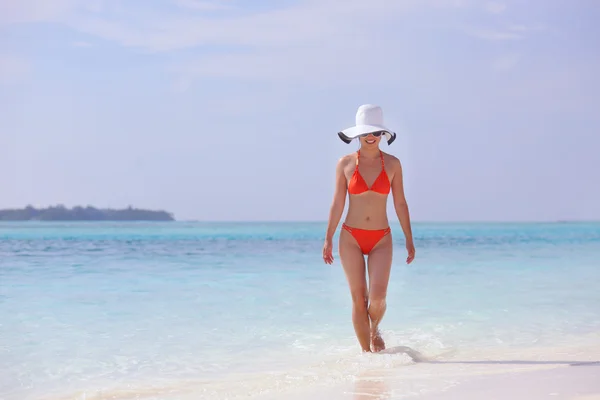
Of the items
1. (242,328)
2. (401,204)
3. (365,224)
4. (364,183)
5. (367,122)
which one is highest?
(367,122)

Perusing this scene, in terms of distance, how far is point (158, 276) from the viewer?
38.9ft

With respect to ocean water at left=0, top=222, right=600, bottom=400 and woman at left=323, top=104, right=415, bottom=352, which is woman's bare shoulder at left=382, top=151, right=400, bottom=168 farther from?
ocean water at left=0, top=222, right=600, bottom=400

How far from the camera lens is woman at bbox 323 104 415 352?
470 centimetres

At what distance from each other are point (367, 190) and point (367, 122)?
0.47 meters

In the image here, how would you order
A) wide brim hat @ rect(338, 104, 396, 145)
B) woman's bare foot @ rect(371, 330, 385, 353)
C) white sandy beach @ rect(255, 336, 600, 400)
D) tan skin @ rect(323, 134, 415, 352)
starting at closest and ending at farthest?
white sandy beach @ rect(255, 336, 600, 400) → wide brim hat @ rect(338, 104, 396, 145) → tan skin @ rect(323, 134, 415, 352) → woman's bare foot @ rect(371, 330, 385, 353)

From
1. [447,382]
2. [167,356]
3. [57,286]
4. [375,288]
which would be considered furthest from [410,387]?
[57,286]

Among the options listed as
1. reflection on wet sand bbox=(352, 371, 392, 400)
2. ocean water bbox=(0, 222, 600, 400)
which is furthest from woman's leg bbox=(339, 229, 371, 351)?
reflection on wet sand bbox=(352, 371, 392, 400)

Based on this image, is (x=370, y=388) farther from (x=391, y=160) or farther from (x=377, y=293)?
(x=391, y=160)

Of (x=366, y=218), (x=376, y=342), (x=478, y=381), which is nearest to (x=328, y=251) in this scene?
(x=366, y=218)

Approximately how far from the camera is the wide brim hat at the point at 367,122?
4.54m

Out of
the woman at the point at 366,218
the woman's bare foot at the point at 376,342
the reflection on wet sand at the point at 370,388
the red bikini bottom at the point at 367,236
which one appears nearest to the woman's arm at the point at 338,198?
the woman at the point at 366,218

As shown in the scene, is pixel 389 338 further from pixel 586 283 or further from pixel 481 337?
pixel 586 283

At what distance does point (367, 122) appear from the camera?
4.60 m

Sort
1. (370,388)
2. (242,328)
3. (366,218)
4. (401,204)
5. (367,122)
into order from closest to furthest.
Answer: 1. (370,388)
2. (367,122)
3. (366,218)
4. (401,204)
5. (242,328)
